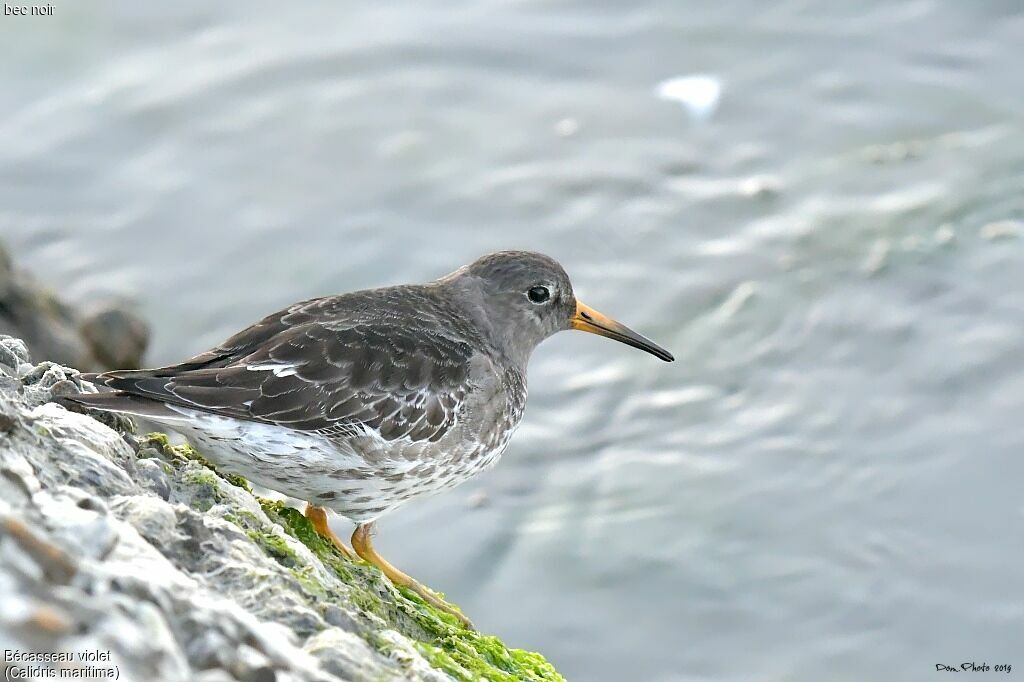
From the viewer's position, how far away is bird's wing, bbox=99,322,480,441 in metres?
5.62

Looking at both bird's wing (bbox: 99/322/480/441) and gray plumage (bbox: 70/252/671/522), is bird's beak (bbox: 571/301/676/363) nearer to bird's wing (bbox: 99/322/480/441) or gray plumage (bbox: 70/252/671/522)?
gray plumage (bbox: 70/252/671/522)

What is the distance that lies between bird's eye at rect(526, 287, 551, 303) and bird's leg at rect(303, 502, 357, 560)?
2.09m

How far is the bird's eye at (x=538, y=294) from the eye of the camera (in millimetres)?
7648

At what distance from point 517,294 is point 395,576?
2090 mm

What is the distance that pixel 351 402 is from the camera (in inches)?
238

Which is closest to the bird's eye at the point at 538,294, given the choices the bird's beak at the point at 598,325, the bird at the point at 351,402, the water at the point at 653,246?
the bird's beak at the point at 598,325

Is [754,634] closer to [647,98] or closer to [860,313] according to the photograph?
[860,313]

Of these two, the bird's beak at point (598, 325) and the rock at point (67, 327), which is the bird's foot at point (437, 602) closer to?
the bird's beak at point (598, 325)

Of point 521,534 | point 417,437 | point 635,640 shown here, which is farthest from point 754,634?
point 417,437

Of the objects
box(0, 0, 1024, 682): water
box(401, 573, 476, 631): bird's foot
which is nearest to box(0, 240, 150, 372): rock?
box(0, 0, 1024, 682): water

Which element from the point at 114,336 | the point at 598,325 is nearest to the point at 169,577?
the point at 598,325

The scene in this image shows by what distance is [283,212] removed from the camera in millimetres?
11484

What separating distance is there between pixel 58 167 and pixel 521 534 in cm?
586

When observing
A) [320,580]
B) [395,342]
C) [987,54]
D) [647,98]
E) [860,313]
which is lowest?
[320,580]
